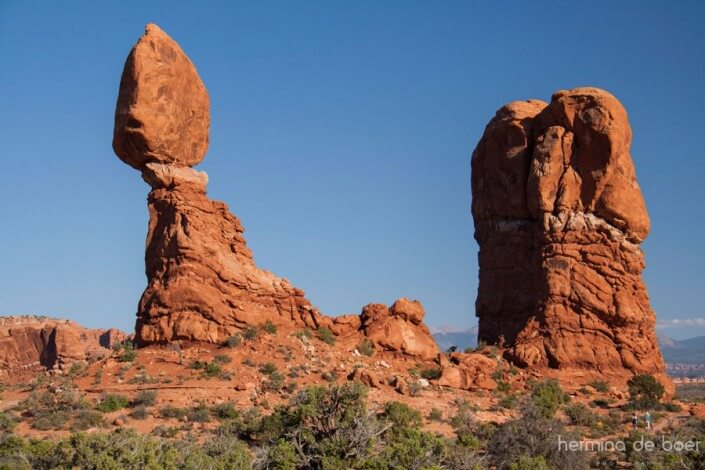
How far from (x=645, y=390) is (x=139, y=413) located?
1753cm

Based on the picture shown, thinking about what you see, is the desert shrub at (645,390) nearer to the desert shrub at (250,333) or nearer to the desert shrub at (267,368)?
the desert shrub at (267,368)

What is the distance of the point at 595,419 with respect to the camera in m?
29.3

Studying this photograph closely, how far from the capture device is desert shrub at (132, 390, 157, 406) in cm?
2672

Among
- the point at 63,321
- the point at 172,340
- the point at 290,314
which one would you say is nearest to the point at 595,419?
the point at 290,314

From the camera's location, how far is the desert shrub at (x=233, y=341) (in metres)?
30.2

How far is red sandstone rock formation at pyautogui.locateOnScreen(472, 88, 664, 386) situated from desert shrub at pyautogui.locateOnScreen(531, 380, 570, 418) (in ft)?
5.77

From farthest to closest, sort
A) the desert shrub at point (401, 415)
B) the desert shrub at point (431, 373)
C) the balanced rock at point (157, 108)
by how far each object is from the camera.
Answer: the desert shrub at point (431, 373) < the balanced rock at point (157, 108) < the desert shrub at point (401, 415)

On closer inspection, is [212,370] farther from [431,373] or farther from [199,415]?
[431,373]

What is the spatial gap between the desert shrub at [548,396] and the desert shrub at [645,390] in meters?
2.43

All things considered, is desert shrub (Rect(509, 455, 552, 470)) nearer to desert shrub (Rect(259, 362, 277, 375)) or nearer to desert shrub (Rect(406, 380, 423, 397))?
desert shrub (Rect(406, 380, 423, 397))

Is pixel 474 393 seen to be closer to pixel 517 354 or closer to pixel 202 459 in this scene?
pixel 517 354

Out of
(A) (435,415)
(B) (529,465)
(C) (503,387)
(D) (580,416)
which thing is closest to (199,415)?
(A) (435,415)

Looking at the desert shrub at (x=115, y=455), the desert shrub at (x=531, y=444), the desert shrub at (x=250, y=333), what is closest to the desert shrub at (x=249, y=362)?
the desert shrub at (x=250, y=333)

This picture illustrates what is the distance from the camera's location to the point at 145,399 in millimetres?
26719
